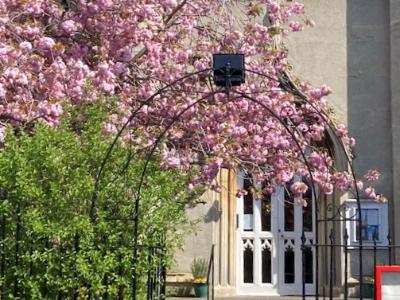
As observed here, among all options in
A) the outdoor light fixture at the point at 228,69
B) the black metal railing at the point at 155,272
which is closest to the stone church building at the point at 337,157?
the black metal railing at the point at 155,272

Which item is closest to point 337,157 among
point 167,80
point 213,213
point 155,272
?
point 213,213

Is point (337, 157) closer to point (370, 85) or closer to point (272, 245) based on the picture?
point (370, 85)

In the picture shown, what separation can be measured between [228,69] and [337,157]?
713 cm

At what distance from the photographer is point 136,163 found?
775 cm

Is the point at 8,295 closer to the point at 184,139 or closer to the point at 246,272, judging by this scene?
the point at 184,139

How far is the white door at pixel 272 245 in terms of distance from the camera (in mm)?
13984

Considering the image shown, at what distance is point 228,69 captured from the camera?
23.2ft

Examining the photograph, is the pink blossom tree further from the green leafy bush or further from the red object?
the green leafy bush

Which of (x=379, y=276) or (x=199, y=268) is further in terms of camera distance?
(x=199, y=268)

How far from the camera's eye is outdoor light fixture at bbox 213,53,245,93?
7082mm

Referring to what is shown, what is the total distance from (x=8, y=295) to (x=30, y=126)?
77.9 inches

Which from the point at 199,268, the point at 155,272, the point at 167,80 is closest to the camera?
the point at 155,272

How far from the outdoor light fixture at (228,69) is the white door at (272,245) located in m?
6.87

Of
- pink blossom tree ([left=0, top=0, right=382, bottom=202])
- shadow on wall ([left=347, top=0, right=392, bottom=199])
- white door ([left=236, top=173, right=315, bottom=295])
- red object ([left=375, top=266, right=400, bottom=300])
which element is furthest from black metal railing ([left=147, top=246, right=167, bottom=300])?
shadow on wall ([left=347, top=0, right=392, bottom=199])
